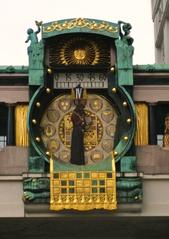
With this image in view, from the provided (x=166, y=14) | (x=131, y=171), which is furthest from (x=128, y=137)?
(x=166, y=14)

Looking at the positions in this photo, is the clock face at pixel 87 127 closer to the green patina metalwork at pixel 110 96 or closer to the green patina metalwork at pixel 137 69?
the green patina metalwork at pixel 110 96

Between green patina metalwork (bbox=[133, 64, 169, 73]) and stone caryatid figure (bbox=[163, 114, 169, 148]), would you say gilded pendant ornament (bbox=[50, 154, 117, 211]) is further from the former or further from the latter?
green patina metalwork (bbox=[133, 64, 169, 73])

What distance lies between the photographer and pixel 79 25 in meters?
24.0

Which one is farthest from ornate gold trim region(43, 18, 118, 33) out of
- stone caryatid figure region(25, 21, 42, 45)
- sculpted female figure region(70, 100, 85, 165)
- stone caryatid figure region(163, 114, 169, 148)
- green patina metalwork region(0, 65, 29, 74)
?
stone caryatid figure region(163, 114, 169, 148)

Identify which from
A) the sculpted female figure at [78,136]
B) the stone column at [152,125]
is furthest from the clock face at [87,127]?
the stone column at [152,125]

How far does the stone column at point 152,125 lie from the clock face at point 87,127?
1052 millimetres

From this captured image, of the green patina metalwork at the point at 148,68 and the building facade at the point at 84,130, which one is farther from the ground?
the green patina metalwork at the point at 148,68

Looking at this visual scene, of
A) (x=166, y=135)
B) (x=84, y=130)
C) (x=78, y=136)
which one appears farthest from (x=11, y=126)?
(x=166, y=135)

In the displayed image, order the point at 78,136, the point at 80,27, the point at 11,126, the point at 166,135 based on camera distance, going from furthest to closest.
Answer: the point at 166,135 → the point at 80,27 → the point at 11,126 → the point at 78,136

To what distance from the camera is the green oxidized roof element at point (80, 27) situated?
2398 centimetres

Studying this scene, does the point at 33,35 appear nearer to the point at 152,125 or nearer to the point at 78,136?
the point at 78,136

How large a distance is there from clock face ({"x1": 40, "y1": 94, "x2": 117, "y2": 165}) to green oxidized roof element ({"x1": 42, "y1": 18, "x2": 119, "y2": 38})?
1952 millimetres

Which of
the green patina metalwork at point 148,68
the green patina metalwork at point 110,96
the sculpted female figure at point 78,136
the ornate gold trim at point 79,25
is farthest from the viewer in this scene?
the green patina metalwork at point 148,68

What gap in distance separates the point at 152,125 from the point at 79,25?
370 cm
